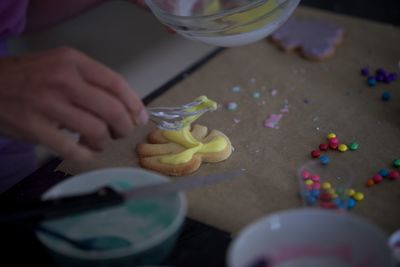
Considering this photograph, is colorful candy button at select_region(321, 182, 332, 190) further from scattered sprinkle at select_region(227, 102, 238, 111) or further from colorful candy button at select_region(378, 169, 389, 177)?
scattered sprinkle at select_region(227, 102, 238, 111)

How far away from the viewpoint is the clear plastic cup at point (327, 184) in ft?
2.39

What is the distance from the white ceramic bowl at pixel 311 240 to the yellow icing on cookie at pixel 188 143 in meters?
0.27

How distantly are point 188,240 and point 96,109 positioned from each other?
0.67ft

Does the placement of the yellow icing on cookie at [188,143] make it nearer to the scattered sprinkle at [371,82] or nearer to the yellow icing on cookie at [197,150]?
the yellow icing on cookie at [197,150]

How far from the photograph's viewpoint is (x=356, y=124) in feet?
3.04

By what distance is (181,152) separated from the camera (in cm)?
84

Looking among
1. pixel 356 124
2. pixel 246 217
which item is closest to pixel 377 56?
pixel 356 124

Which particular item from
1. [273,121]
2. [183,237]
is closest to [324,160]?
[273,121]

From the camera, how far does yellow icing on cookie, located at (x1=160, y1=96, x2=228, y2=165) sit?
2.72 feet

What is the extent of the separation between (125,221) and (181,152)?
0.64 feet

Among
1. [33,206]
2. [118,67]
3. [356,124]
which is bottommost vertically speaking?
[118,67]

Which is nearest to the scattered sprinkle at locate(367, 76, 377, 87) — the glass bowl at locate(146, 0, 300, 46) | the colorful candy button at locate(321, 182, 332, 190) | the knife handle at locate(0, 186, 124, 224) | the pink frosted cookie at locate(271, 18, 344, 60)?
the pink frosted cookie at locate(271, 18, 344, 60)

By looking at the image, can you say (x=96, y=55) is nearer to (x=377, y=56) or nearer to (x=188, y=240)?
(x=377, y=56)

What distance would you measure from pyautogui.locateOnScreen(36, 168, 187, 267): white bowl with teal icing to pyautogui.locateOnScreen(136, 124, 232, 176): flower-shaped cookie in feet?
0.47
